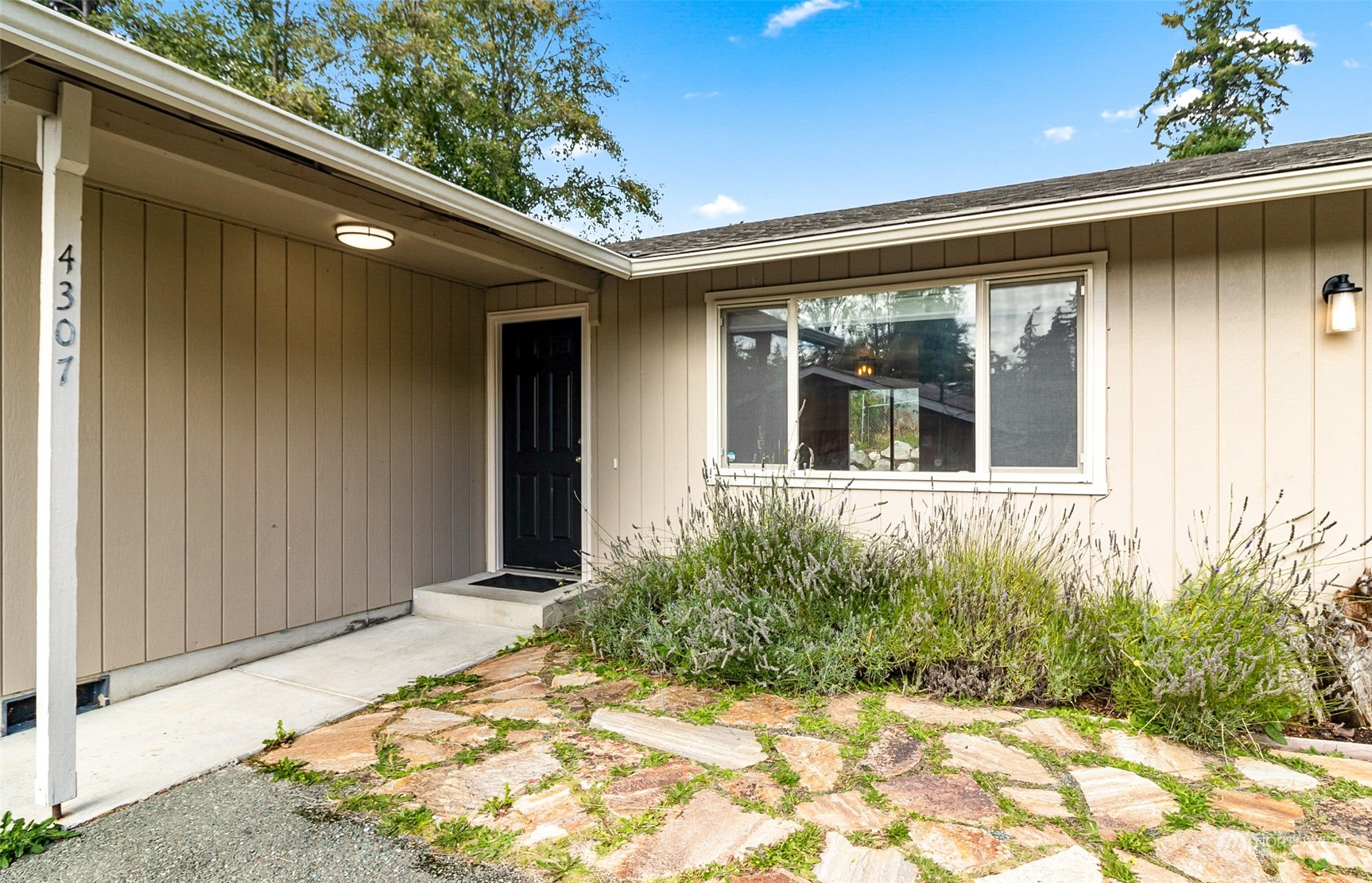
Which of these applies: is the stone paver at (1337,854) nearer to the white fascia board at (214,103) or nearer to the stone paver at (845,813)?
the stone paver at (845,813)

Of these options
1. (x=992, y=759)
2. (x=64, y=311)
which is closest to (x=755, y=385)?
(x=992, y=759)

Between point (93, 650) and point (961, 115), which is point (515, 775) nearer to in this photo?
point (93, 650)

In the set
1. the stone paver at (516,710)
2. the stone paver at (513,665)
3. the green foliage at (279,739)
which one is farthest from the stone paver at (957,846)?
the green foliage at (279,739)

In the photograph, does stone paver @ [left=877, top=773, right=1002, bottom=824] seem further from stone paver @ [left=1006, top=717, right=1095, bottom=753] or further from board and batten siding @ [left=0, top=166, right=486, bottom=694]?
board and batten siding @ [left=0, top=166, right=486, bottom=694]

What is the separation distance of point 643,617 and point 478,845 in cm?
178

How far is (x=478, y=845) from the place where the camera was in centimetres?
202

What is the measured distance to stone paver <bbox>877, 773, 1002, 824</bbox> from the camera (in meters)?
2.11

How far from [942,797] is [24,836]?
→ 2.82 meters

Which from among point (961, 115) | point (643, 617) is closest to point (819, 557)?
point (643, 617)

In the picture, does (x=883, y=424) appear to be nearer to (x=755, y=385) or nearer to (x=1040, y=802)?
(x=755, y=385)

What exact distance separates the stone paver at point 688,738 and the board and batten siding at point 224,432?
7.42 ft

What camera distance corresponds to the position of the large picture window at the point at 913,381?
3713 millimetres

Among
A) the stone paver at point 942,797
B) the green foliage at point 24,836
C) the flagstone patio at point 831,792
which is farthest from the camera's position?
the stone paver at point 942,797

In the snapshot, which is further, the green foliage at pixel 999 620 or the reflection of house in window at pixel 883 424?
the reflection of house in window at pixel 883 424
